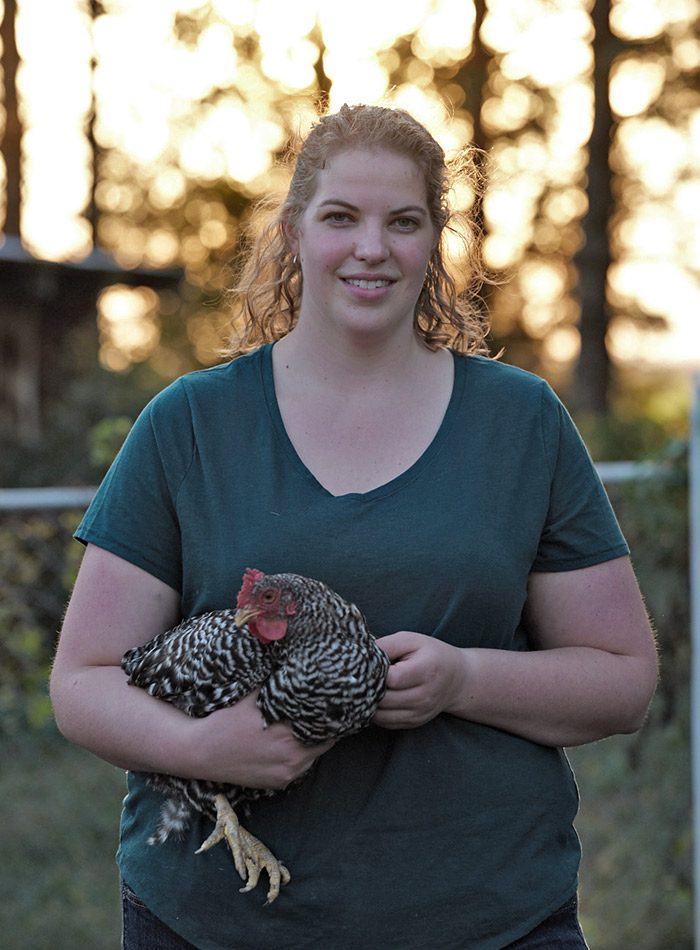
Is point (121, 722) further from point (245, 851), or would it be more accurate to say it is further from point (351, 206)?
point (351, 206)

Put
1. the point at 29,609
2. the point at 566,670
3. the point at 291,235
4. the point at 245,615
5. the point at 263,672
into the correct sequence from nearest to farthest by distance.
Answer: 1. the point at 245,615
2. the point at 263,672
3. the point at 566,670
4. the point at 291,235
5. the point at 29,609

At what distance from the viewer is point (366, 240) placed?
2.10 metres

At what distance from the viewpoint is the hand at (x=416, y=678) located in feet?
6.31

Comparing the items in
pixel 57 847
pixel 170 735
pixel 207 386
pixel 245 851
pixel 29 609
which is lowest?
pixel 57 847

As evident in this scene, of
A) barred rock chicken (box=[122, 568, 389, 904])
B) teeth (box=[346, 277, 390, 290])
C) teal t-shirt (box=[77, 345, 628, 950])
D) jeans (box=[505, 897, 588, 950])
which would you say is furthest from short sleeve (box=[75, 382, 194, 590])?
jeans (box=[505, 897, 588, 950])

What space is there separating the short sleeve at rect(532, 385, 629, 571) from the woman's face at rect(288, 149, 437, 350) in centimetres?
34

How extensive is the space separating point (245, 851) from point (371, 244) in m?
1.00

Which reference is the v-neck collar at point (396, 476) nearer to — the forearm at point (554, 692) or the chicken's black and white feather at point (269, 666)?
the chicken's black and white feather at point (269, 666)

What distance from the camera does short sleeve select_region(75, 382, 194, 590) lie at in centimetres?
207

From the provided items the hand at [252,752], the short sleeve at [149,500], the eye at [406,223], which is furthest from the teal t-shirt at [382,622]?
the eye at [406,223]

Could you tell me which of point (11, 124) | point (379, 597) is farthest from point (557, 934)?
point (11, 124)

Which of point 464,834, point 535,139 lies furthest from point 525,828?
point 535,139

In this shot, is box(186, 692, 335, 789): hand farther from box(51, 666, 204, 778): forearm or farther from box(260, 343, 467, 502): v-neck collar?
box(260, 343, 467, 502): v-neck collar

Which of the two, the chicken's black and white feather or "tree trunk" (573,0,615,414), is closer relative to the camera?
the chicken's black and white feather
